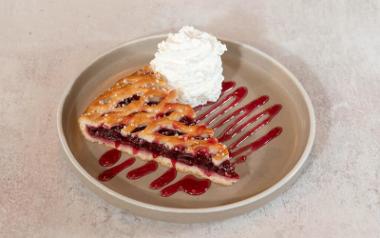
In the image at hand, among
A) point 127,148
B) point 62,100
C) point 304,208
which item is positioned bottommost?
point 304,208

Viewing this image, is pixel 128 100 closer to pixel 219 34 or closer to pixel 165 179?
pixel 165 179

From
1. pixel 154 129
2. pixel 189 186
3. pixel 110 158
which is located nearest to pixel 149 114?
pixel 154 129

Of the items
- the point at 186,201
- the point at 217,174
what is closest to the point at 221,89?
the point at 217,174

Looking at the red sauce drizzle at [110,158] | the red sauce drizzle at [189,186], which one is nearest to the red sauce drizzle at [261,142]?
the red sauce drizzle at [189,186]

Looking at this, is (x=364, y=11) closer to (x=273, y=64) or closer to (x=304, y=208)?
(x=273, y=64)

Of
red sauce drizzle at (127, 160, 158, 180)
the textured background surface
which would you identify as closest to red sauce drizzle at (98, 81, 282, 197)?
red sauce drizzle at (127, 160, 158, 180)

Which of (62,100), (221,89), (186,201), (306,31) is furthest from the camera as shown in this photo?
(306,31)
